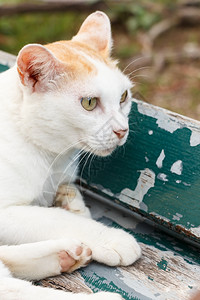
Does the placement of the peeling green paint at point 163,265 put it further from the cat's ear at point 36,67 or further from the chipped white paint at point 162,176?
the cat's ear at point 36,67

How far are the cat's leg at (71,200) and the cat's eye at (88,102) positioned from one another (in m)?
0.35

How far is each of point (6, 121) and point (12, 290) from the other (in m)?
0.51

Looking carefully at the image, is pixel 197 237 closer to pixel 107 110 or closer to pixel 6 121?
pixel 107 110

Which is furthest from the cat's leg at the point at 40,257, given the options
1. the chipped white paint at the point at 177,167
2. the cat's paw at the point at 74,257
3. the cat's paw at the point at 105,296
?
the chipped white paint at the point at 177,167

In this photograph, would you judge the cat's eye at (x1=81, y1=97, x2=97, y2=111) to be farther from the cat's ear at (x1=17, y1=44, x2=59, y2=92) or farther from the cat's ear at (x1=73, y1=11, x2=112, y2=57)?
Result: the cat's ear at (x1=73, y1=11, x2=112, y2=57)

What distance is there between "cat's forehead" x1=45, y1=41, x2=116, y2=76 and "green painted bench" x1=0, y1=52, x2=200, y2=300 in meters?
0.20

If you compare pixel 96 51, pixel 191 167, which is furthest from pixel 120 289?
pixel 96 51

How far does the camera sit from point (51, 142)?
4.13 feet

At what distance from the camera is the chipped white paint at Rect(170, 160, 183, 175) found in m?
1.26

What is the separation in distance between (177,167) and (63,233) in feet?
1.27

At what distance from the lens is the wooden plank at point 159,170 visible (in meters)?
1.24

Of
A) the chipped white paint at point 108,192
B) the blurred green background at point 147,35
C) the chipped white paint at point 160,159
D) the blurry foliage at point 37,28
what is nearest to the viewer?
the chipped white paint at point 160,159

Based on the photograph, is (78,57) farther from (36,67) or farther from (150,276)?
(150,276)

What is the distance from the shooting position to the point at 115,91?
1.23 meters
